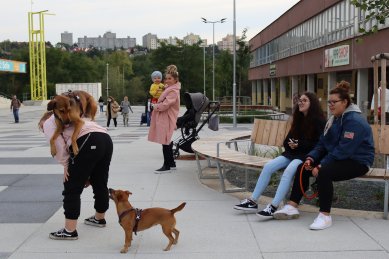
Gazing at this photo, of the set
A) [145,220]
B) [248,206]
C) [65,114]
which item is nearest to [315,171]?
[248,206]

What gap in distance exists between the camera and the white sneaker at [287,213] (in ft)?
18.5

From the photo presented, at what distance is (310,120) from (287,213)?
3.69ft

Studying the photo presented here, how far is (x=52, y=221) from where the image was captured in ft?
19.0

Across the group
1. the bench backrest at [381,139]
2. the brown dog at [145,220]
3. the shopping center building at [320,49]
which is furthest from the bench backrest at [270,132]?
the shopping center building at [320,49]

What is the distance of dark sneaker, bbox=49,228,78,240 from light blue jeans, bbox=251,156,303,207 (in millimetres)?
2015

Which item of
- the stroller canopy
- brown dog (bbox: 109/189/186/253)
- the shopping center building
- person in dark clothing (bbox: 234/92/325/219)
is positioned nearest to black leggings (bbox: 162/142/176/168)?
the stroller canopy

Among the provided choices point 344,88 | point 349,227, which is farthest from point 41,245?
point 344,88

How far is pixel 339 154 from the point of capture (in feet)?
18.0

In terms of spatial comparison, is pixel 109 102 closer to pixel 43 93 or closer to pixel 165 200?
pixel 165 200

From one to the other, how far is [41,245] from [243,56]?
34.2 metres

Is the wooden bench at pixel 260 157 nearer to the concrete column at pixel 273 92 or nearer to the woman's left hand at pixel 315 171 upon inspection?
the woman's left hand at pixel 315 171

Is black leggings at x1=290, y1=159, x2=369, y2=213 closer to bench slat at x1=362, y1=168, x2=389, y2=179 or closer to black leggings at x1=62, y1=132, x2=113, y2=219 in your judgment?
bench slat at x1=362, y1=168, x2=389, y2=179

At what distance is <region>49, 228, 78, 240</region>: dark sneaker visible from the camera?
506 centimetres

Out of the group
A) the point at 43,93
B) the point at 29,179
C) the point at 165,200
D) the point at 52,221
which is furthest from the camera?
the point at 43,93
